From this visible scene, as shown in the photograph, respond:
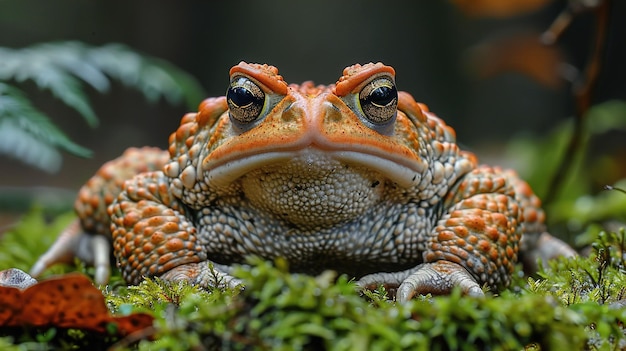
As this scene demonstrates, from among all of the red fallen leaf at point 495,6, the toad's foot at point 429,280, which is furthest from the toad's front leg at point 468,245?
the red fallen leaf at point 495,6

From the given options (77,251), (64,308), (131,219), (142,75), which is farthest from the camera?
(142,75)

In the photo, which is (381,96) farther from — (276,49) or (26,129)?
(276,49)

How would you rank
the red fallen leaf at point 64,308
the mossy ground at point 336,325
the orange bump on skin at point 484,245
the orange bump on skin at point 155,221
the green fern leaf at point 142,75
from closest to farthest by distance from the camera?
the mossy ground at point 336,325 < the red fallen leaf at point 64,308 < the orange bump on skin at point 484,245 < the orange bump on skin at point 155,221 < the green fern leaf at point 142,75

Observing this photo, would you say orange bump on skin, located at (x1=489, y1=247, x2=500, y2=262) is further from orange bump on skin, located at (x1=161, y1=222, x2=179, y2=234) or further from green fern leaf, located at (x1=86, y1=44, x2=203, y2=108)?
green fern leaf, located at (x1=86, y1=44, x2=203, y2=108)

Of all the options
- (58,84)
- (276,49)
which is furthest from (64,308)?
(276,49)

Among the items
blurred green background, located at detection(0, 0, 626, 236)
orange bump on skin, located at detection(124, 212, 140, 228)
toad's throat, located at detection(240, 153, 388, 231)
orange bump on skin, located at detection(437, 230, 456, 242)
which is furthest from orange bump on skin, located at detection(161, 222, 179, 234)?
blurred green background, located at detection(0, 0, 626, 236)

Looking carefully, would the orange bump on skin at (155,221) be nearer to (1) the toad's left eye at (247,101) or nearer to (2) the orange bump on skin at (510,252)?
(1) the toad's left eye at (247,101)
